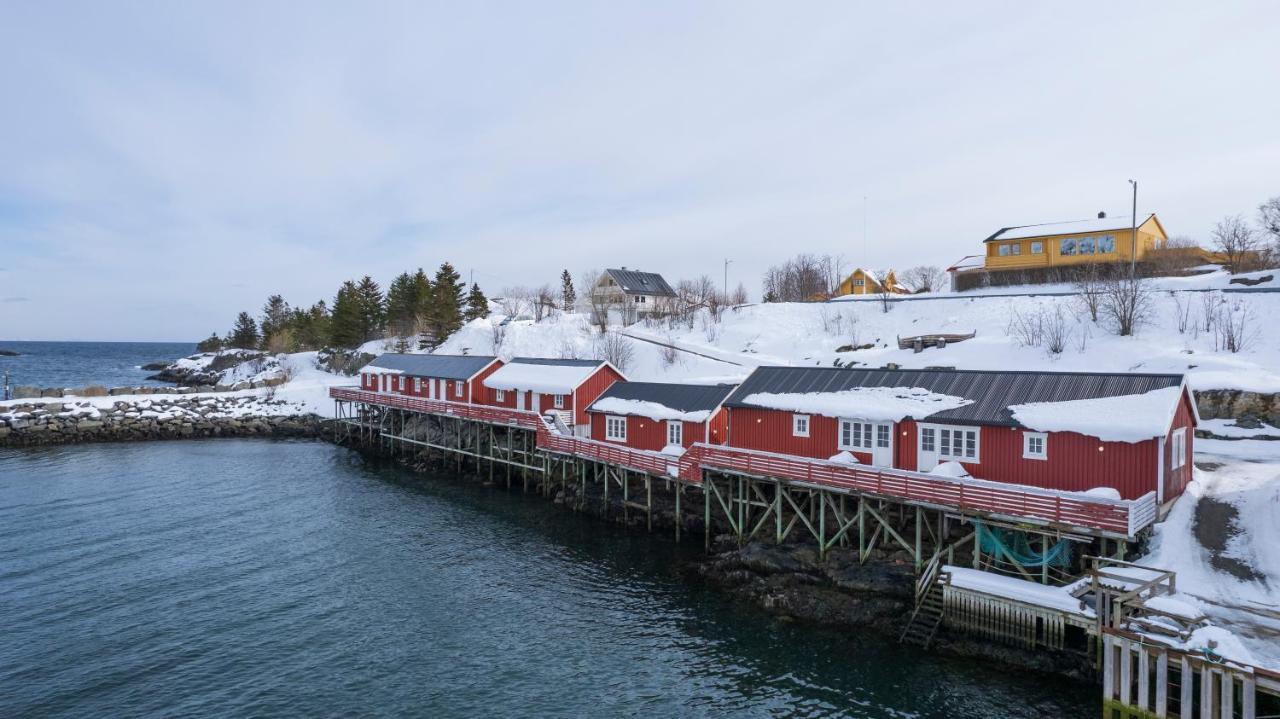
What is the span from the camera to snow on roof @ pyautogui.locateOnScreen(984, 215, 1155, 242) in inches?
2263

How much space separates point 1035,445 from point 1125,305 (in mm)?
27738

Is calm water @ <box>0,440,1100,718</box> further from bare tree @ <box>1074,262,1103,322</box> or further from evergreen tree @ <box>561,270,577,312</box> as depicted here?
evergreen tree @ <box>561,270,577,312</box>

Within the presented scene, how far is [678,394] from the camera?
122ft

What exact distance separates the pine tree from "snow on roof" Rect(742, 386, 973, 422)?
233 feet

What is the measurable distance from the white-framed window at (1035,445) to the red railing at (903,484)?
205 centimetres

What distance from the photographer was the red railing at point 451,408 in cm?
4350

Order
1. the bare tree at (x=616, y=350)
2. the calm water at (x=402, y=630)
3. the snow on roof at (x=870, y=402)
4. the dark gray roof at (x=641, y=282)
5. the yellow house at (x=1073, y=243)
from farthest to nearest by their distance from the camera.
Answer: the dark gray roof at (x=641, y=282) < the bare tree at (x=616, y=350) < the yellow house at (x=1073, y=243) < the snow on roof at (x=870, y=402) < the calm water at (x=402, y=630)

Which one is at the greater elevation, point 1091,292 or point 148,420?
point 1091,292

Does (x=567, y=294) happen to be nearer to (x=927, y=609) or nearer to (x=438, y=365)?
(x=438, y=365)

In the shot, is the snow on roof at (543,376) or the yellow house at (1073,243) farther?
the yellow house at (1073,243)

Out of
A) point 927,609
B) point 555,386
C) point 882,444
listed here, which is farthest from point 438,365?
point 927,609

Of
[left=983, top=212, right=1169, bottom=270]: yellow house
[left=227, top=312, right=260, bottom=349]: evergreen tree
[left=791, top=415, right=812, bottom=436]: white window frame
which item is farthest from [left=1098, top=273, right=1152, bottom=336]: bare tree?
[left=227, top=312, right=260, bottom=349]: evergreen tree

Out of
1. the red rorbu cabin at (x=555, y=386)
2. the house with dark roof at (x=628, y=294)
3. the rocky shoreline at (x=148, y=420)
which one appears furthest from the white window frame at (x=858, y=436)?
the house with dark roof at (x=628, y=294)

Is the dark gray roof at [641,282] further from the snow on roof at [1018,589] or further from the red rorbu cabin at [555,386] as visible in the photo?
the snow on roof at [1018,589]
